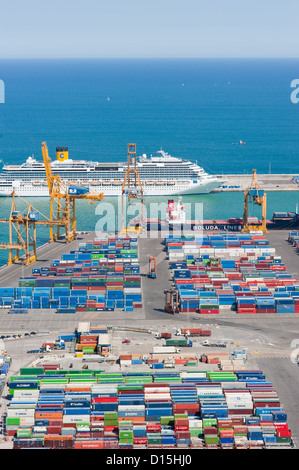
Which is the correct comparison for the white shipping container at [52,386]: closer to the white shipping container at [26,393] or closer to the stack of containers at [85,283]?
the white shipping container at [26,393]

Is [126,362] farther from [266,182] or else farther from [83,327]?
[266,182]

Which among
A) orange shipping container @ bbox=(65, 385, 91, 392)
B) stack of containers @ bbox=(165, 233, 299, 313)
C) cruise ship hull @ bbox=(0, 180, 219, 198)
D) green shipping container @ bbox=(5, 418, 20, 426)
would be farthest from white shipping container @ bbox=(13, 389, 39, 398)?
cruise ship hull @ bbox=(0, 180, 219, 198)

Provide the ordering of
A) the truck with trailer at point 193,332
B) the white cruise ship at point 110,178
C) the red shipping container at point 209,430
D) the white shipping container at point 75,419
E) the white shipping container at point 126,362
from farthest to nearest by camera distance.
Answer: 1. the white cruise ship at point 110,178
2. the truck with trailer at point 193,332
3. the white shipping container at point 126,362
4. the white shipping container at point 75,419
5. the red shipping container at point 209,430

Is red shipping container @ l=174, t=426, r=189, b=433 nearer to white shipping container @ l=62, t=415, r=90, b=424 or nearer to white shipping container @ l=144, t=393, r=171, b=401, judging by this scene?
white shipping container @ l=144, t=393, r=171, b=401

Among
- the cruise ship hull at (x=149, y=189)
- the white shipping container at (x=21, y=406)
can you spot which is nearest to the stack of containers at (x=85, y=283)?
the white shipping container at (x=21, y=406)

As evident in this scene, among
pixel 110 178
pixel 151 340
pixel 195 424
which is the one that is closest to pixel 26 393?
pixel 195 424

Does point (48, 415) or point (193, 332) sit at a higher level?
point (193, 332)

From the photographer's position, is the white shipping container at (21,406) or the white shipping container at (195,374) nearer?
the white shipping container at (21,406)
